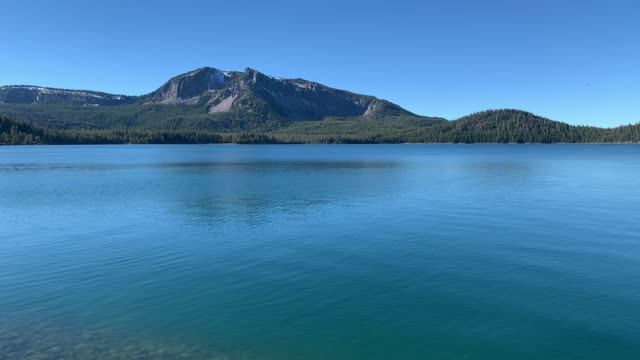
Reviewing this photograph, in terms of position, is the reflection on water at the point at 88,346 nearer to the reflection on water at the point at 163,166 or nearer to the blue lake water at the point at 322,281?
the blue lake water at the point at 322,281

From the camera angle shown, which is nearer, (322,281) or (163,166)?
(322,281)

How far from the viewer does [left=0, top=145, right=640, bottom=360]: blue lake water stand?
1847 centimetres

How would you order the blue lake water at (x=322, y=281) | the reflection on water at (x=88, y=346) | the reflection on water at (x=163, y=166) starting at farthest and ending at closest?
the reflection on water at (x=163, y=166)
the blue lake water at (x=322, y=281)
the reflection on water at (x=88, y=346)

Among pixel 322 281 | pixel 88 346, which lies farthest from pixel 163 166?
pixel 88 346

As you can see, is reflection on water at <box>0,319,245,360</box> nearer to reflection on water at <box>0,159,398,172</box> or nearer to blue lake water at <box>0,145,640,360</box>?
blue lake water at <box>0,145,640,360</box>

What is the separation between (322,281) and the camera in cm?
2617

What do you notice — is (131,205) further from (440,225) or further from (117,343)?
(117,343)

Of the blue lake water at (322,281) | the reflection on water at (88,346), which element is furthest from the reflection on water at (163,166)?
the reflection on water at (88,346)

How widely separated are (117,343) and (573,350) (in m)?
17.9

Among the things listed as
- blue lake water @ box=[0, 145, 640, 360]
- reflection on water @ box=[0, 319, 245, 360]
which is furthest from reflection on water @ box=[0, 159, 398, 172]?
reflection on water @ box=[0, 319, 245, 360]

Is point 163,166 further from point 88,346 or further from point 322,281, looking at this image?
point 88,346

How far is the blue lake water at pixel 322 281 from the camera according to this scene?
18.5 m

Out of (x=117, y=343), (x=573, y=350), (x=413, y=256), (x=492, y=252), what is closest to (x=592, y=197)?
(x=492, y=252)

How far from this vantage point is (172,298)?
2353 centimetres
